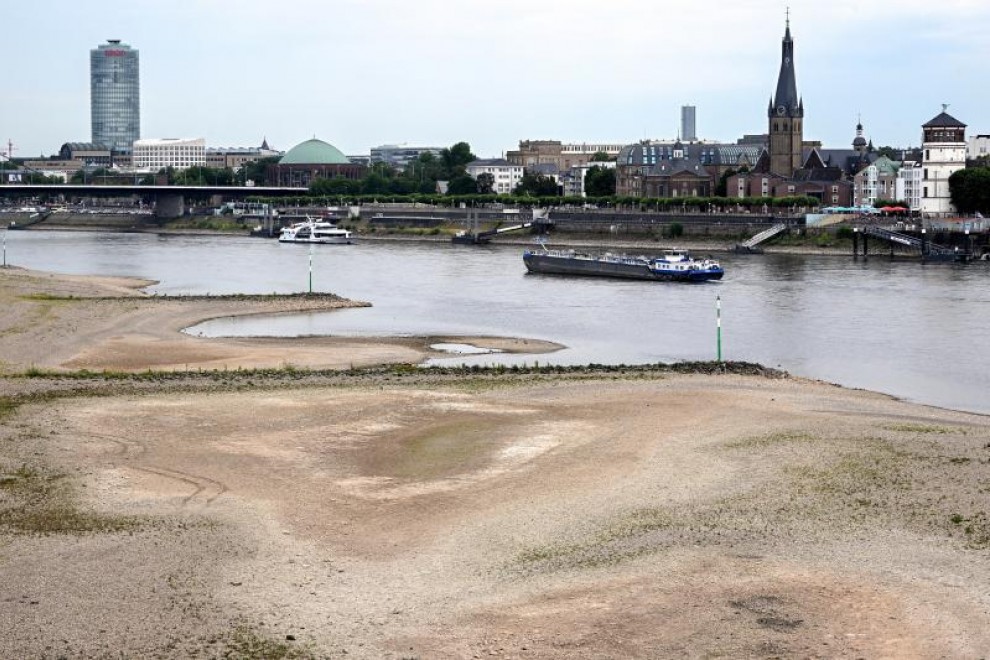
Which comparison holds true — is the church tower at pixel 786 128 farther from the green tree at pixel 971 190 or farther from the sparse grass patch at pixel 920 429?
the sparse grass patch at pixel 920 429

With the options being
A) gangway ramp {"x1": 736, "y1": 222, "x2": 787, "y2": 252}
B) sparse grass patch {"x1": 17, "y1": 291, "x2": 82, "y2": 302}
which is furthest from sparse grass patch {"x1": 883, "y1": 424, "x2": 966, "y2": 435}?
gangway ramp {"x1": 736, "y1": 222, "x2": 787, "y2": 252}

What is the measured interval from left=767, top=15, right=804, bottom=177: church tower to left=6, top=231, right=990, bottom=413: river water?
181 feet

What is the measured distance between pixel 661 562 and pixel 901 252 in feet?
280

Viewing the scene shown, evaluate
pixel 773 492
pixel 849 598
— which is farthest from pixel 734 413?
pixel 849 598

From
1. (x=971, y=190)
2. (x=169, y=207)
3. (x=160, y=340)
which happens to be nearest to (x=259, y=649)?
(x=160, y=340)

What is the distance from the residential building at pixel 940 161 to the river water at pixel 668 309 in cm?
1764

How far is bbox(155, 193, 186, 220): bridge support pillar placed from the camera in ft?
614

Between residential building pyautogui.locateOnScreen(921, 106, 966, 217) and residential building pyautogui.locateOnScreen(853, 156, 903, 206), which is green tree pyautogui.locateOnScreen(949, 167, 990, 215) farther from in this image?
residential building pyautogui.locateOnScreen(853, 156, 903, 206)

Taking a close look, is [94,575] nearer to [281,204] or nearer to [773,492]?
[773,492]

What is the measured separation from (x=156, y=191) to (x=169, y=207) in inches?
441

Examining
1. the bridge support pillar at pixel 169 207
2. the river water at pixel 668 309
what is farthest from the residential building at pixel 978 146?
the bridge support pillar at pixel 169 207

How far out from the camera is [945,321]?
193ft

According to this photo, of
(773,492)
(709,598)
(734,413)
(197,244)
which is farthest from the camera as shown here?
(197,244)

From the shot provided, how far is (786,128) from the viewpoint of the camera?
160250 millimetres
